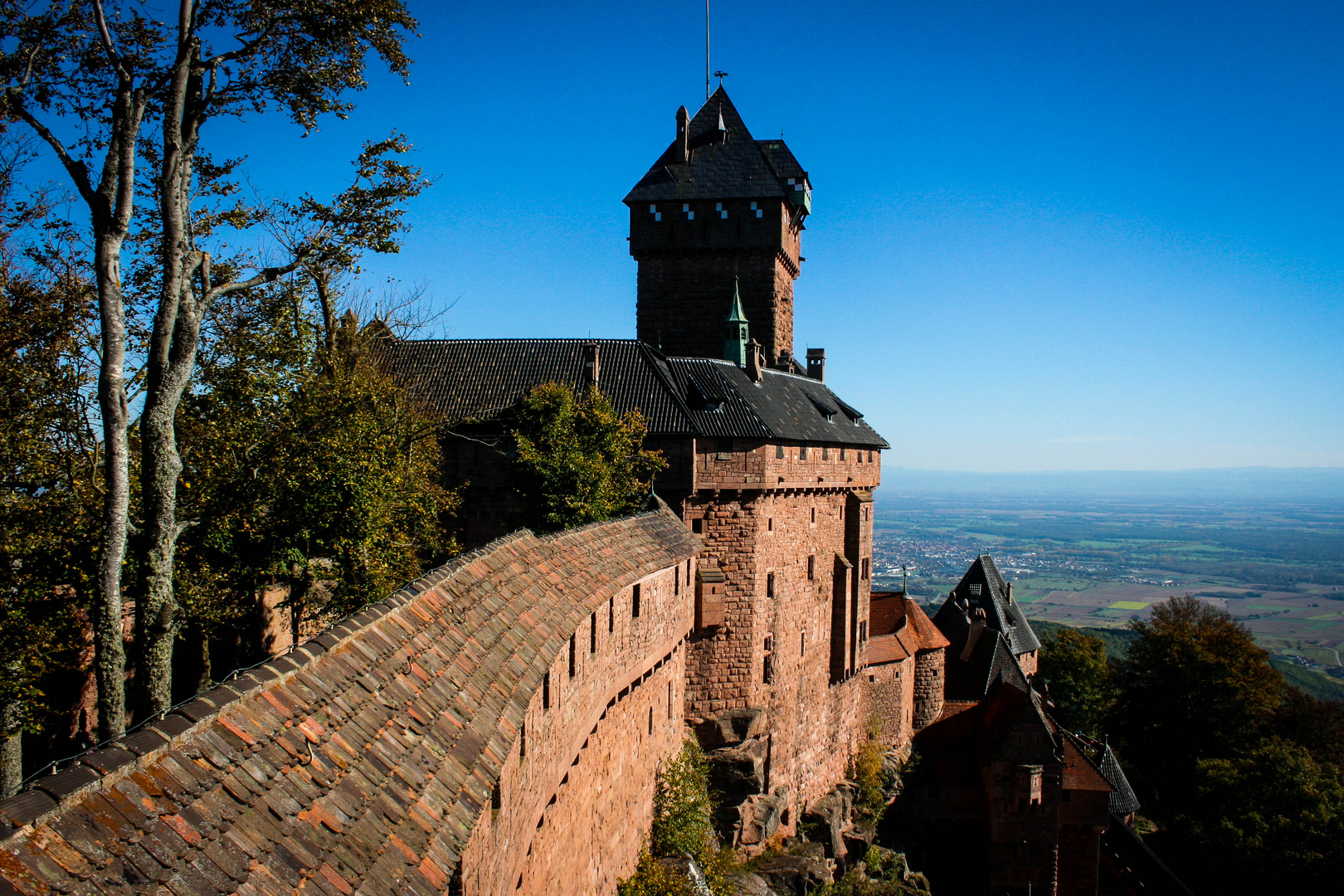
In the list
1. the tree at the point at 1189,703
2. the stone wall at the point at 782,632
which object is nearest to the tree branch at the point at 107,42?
the stone wall at the point at 782,632

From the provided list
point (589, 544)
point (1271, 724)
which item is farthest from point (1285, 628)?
point (589, 544)

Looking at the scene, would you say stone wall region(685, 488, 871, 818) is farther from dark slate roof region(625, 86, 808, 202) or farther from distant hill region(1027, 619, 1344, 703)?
distant hill region(1027, 619, 1344, 703)

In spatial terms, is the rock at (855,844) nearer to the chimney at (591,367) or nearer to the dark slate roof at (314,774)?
the chimney at (591,367)

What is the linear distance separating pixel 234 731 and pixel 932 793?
3393cm

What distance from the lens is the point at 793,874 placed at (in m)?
24.3

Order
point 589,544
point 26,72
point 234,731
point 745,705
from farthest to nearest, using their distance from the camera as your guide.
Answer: point 745,705, point 589,544, point 26,72, point 234,731

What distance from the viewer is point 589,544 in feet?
40.1

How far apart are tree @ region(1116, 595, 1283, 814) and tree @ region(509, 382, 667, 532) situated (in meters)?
33.9

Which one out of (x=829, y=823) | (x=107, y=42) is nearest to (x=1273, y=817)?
(x=829, y=823)

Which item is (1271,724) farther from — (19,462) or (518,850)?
(19,462)

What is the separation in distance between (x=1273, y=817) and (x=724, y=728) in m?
23.9

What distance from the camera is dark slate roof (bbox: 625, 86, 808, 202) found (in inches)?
1232

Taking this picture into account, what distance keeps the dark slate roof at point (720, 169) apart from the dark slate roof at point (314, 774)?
2601 centimetres

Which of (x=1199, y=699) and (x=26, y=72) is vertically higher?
(x=26, y=72)
